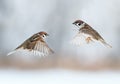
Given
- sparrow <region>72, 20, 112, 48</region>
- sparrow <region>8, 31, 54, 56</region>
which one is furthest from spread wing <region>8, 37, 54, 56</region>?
sparrow <region>72, 20, 112, 48</region>

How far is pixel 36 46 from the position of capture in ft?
4.57

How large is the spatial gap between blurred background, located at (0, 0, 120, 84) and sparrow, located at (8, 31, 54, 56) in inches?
0.8

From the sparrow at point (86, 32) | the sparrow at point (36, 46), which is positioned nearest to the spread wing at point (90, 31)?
the sparrow at point (86, 32)

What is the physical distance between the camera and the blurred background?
137 cm

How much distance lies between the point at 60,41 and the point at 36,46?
0.11m

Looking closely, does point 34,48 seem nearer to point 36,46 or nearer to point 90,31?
point 36,46

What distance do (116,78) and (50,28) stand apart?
0.37 m

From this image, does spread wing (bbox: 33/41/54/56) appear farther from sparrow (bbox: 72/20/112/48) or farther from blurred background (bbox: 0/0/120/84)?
sparrow (bbox: 72/20/112/48)

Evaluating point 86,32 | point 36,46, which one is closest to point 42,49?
point 36,46

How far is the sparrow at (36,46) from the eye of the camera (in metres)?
1.38

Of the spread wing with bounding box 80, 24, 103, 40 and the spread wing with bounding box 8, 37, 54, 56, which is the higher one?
the spread wing with bounding box 80, 24, 103, 40

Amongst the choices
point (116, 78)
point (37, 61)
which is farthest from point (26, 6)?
point (116, 78)

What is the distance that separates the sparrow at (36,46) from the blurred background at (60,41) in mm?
20

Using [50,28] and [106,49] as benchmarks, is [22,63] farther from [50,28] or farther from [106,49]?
[106,49]
